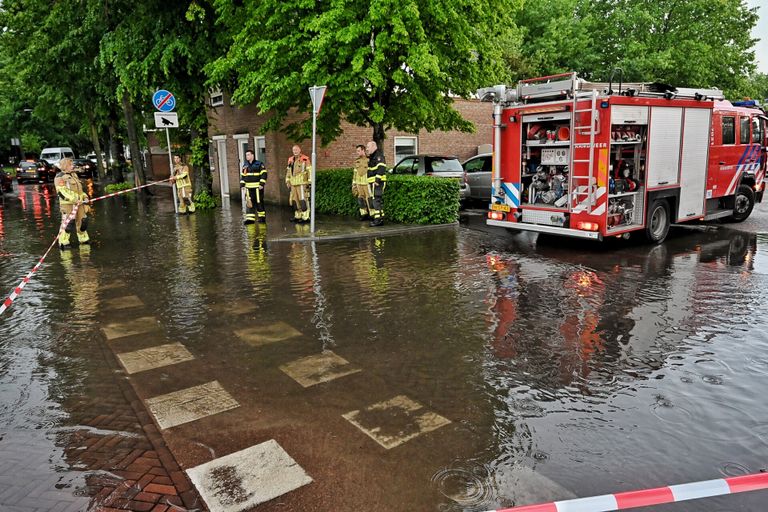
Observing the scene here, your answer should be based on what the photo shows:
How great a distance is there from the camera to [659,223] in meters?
11.3

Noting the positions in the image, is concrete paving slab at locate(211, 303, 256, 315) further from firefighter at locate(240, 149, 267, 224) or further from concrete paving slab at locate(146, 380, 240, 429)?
firefighter at locate(240, 149, 267, 224)

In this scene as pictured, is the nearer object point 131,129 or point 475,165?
point 475,165

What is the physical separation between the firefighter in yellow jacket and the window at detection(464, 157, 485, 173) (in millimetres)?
5356

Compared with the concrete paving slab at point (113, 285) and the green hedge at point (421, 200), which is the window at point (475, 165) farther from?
the concrete paving slab at point (113, 285)

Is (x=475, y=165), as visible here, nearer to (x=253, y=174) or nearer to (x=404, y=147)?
(x=404, y=147)

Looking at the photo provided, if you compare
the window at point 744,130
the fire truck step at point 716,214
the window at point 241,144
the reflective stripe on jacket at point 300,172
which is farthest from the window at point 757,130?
the window at point 241,144

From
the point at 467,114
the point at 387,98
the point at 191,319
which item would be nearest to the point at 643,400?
the point at 191,319

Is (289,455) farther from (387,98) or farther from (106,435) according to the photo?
(387,98)

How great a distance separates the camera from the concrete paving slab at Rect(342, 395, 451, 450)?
4156 mm

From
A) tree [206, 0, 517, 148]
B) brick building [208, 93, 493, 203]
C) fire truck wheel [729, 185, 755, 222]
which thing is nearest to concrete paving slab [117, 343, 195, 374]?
tree [206, 0, 517, 148]

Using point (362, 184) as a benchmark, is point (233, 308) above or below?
below

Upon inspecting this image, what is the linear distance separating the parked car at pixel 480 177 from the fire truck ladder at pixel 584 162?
722 centimetres

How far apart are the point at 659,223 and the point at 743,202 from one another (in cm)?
398

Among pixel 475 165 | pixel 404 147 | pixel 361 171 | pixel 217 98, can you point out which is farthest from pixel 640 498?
pixel 217 98
